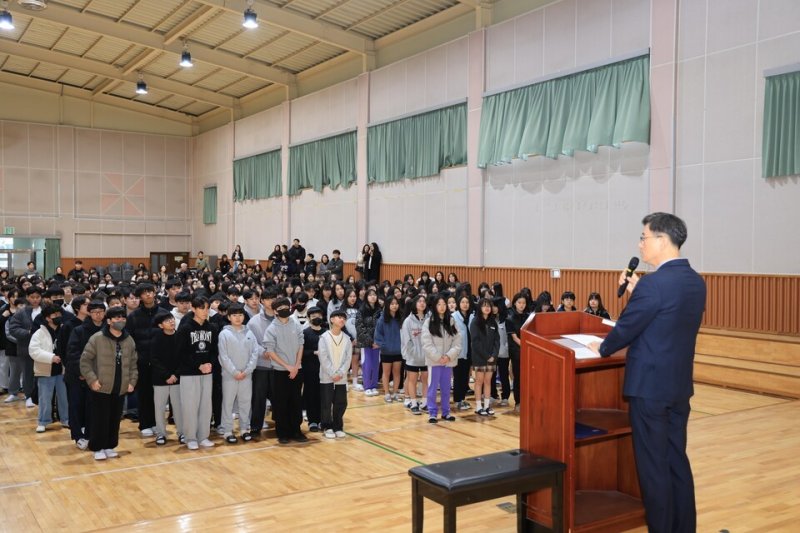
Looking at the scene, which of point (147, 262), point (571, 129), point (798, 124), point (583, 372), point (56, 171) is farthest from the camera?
point (147, 262)

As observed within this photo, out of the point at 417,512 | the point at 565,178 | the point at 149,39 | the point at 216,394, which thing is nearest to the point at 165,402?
the point at 216,394

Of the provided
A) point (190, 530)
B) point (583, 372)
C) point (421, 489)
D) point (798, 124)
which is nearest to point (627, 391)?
point (583, 372)

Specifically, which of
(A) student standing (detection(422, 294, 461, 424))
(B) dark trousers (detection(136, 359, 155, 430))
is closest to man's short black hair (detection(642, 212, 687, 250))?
(A) student standing (detection(422, 294, 461, 424))

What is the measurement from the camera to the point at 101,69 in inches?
849

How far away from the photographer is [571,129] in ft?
41.5

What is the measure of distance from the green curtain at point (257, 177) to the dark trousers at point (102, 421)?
52.3ft

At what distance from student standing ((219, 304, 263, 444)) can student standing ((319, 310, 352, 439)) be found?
0.72 m

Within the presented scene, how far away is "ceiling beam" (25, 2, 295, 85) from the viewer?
17.0 m

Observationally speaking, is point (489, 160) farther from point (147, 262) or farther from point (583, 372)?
point (147, 262)

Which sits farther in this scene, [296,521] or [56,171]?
[56,171]

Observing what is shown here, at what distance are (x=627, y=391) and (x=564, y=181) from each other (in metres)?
9.94

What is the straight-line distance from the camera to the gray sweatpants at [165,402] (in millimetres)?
6910

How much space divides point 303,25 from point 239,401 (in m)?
11.9

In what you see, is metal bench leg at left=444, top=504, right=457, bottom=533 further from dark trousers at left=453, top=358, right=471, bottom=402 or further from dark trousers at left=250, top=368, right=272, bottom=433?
dark trousers at left=453, top=358, right=471, bottom=402
